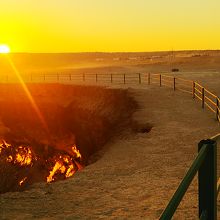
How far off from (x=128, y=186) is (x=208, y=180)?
617 centimetres

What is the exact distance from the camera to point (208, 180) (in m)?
3.42

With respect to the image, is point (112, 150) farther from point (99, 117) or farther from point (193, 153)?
point (99, 117)

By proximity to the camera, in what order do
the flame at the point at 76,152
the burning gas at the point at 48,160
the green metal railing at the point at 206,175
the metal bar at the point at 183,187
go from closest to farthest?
the metal bar at the point at 183,187
the green metal railing at the point at 206,175
the burning gas at the point at 48,160
the flame at the point at 76,152

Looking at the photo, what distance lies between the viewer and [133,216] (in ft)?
24.1

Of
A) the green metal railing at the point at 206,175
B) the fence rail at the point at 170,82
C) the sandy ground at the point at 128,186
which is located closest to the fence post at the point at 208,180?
the green metal railing at the point at 206,175

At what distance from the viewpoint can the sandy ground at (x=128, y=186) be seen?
7.70 m

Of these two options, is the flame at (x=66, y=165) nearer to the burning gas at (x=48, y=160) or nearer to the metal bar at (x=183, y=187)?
the burning gas at (x=48, y=160)

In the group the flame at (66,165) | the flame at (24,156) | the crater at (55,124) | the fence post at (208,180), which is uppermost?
the fence post at (208,180)

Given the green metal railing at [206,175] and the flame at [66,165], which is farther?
the flame at [66,165]

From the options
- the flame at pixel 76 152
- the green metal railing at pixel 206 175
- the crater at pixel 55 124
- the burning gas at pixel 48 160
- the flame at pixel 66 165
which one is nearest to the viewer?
the green metal railing at pixel 206 175

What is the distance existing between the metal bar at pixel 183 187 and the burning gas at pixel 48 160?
2361cm

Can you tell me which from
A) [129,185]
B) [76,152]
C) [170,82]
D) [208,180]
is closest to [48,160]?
[76,152]

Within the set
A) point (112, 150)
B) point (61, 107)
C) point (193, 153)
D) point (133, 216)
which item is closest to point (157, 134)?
point (112, 150)

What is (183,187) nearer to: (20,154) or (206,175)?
(206,175)
